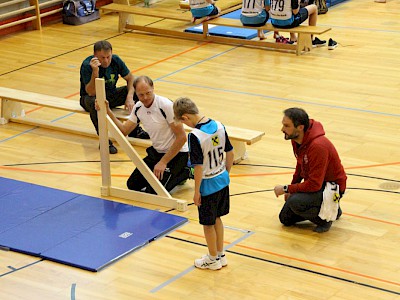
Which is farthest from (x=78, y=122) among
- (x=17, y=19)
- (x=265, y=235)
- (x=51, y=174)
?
(x=17, y=19)

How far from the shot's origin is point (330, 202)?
659 centimetres

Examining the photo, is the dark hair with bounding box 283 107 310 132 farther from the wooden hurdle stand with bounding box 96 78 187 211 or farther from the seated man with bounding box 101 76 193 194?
the wooden hurdle stand with bounding box 96 78 187 211

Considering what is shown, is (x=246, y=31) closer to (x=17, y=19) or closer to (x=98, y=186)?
(x=17, y=19)

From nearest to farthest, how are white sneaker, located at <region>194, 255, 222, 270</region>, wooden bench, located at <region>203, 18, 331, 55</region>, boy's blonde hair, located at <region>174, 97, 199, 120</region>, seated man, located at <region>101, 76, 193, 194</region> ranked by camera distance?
boy's blonde hair, located at <region>174, 97, 199, 120</region>
white sneaker, located at <region>194, 255, 222, 270</region>
seated man, located at <region>101, 76, 193, 194</region>
wooden bench, located at <region>203, 18, 331, 55</region>

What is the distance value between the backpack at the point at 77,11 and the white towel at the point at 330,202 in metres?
7.91

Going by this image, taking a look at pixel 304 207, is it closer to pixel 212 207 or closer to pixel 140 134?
pixel 212 207

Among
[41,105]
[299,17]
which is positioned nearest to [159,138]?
[41,105]

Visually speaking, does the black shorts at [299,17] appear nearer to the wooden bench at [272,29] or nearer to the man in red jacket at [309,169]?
the wooden bench at [272,29]

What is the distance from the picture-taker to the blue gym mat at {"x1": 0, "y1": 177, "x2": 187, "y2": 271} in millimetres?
6500

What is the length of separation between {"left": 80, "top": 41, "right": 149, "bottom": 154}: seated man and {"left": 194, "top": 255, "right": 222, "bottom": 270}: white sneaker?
2525 millimetres

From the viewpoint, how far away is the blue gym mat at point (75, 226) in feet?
21.3

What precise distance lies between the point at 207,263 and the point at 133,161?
1369mm

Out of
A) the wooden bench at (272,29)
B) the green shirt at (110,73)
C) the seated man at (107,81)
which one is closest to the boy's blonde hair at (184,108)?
the seated man at (107,81)

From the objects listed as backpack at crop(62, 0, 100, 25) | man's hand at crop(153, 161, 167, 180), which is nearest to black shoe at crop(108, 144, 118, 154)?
man's hand at crop(153, 161, 167, 180)
